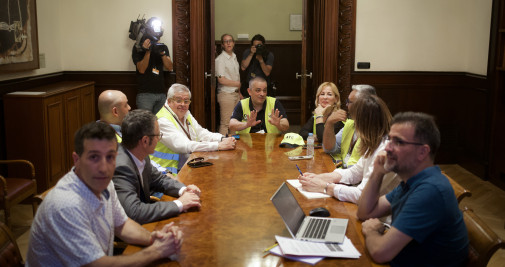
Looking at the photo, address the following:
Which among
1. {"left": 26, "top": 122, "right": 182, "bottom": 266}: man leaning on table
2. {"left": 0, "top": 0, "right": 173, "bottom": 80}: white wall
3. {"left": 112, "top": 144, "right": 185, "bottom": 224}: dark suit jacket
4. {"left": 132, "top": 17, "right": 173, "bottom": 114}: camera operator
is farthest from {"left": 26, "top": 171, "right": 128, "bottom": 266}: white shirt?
{"left": 0, "top": 0, "right": 173, "bottom": 80}: white wall

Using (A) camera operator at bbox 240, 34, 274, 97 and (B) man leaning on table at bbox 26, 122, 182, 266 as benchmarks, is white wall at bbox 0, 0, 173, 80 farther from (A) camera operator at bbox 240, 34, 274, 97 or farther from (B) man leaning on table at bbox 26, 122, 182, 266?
(B) man leaning on table at bbox 26, 122, 182, 266

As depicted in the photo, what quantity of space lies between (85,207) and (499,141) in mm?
4895

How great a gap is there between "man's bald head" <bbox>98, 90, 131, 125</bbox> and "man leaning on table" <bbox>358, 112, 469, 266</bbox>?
6.55 feet

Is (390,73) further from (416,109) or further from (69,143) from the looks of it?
(69,143)

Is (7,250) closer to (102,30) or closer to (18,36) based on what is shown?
(18,36)

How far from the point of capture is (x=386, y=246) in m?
1.92

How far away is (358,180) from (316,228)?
0.92m

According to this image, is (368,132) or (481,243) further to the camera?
(368,132)

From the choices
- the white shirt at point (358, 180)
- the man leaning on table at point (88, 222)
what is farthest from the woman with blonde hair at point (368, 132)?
the man leaning on table at point (88, 222)

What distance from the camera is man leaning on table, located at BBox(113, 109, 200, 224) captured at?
7.76 ft

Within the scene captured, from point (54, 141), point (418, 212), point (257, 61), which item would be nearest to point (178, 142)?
point (54, 141)

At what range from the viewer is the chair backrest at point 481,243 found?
78.1 inches

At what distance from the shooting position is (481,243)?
2.03 m

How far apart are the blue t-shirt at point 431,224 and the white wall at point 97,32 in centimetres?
488
